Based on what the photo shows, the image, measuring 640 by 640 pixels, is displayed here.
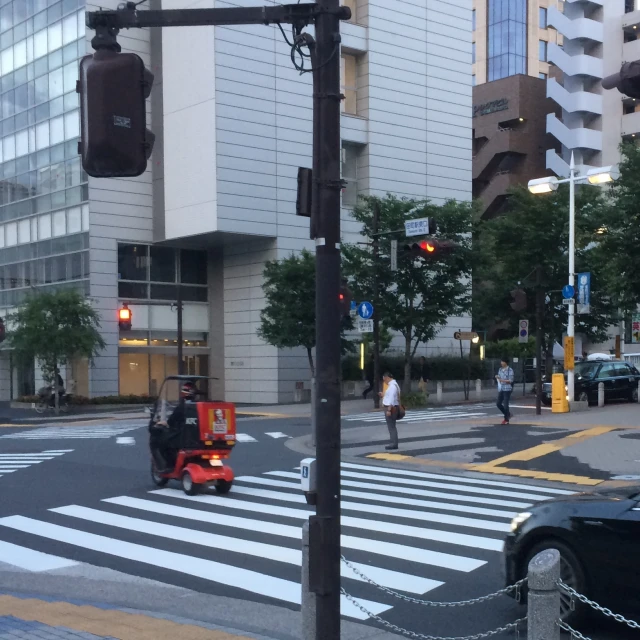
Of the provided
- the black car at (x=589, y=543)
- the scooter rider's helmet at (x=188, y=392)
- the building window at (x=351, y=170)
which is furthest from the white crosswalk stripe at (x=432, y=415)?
the black car at (x=589, y=543)

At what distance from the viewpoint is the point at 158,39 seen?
41781 millimetres

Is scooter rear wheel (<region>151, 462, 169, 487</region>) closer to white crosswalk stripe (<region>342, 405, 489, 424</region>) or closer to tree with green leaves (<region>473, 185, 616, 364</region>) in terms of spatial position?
white crosswalk stripe (<region>342, 405, 489, 424</region>)

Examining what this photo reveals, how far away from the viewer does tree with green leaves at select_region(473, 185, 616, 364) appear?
3825 centimetres

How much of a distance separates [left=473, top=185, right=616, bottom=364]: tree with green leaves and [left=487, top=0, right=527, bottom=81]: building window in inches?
1462

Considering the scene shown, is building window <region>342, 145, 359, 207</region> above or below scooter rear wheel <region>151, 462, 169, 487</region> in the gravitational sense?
above

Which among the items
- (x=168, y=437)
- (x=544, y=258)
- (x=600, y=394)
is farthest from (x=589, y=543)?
(x=544, y=258)

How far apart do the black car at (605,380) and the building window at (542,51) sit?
163 ft

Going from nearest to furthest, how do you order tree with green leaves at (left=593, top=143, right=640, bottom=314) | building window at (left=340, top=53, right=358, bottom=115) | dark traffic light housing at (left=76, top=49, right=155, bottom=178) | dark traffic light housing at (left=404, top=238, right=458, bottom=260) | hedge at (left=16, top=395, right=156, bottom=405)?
dark traffic light housing at (left=76, top=49, right=155, bottom=178)
dark traffic light housing at (left=404, top=238, right=458, bottom=260)
tree with green leaves at (left=593, top=143, right=640, bottom=314)
hedge at (left=16, top=395, right=156, bottom=405)
building window at (left=340, top=53, right=358, bottom=115)

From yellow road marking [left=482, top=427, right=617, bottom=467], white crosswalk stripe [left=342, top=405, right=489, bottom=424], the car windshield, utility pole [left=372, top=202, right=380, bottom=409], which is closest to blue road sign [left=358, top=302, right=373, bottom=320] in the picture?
utility pole [left=372, top=202, right=380, bottom=409]

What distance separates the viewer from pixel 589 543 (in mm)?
6527

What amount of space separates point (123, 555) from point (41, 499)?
14.4 ft

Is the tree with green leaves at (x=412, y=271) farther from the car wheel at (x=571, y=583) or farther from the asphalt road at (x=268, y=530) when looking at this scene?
the car wheel at (x=571, y=583)

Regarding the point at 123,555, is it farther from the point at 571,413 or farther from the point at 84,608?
the point at 571,413

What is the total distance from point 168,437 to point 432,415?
1735 cm
